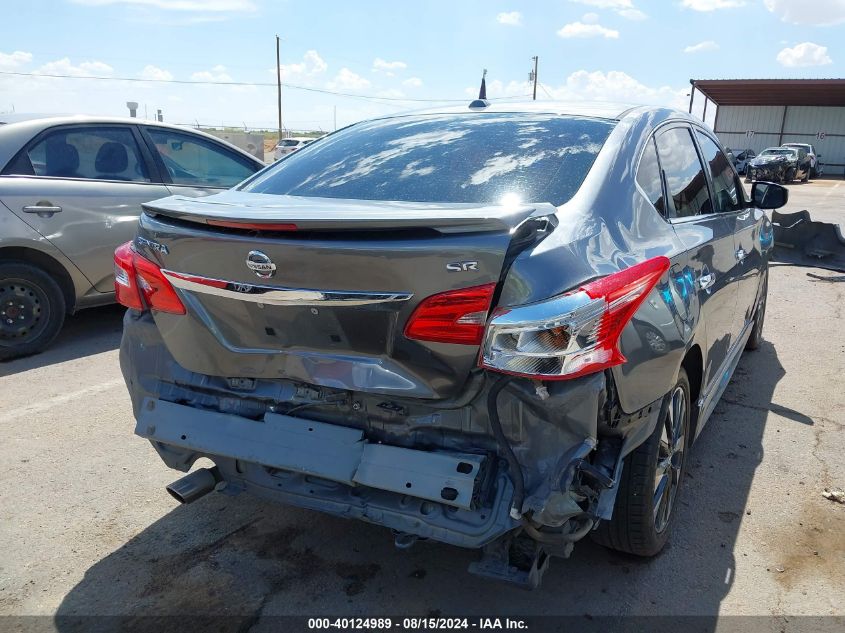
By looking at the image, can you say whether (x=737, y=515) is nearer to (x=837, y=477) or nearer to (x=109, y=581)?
(x=837, y=477)

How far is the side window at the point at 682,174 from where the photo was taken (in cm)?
299

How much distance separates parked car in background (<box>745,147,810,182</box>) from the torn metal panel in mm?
21872

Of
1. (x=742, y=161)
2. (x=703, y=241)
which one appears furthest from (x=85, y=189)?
(x=742, y=161)

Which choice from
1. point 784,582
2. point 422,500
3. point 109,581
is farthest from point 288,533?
point 784,582

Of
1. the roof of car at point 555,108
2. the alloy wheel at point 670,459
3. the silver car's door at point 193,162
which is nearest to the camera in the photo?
the alloy wheel at point 670,459

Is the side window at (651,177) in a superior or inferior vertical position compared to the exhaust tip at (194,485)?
superior

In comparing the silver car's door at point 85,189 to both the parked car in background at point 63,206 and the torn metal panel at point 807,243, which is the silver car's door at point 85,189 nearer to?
the parked car in background at point 63,206

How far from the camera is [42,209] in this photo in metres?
5.02

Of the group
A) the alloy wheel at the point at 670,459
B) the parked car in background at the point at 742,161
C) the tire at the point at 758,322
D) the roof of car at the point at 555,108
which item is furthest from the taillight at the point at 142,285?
the parked car in background at the point at 742,161

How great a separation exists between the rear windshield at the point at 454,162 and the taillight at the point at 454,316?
0.57 m

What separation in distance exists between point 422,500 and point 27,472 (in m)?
2.35

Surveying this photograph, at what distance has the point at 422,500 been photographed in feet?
6.98

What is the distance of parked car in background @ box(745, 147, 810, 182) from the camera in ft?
96.5

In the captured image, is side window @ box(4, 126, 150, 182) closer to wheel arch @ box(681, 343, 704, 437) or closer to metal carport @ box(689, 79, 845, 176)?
wheel arch @ box(681, 343, 704, 437)
